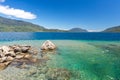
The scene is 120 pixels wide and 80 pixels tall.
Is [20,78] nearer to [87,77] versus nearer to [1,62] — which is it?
[87,77]

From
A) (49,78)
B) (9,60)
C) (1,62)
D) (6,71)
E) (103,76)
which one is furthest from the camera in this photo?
(9,60)

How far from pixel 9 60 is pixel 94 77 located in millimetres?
19591

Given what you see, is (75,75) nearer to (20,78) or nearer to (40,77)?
(40,77)

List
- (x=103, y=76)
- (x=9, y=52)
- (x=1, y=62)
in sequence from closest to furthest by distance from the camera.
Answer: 1. (x=103, y=76)
2. (x=1, y=62)
3. (x=9, y=52)

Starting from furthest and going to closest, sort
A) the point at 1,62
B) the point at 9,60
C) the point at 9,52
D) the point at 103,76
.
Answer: the point at 9,52, the point at 9,60, the point at 1,62, the point at 103,76

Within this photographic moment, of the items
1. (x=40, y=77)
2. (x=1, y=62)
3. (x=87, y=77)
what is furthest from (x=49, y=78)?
(x=1, y=62)

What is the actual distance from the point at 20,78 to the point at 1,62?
39.0 feet

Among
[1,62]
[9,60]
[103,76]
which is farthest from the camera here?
[9,60]

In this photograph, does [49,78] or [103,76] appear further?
[103,76]

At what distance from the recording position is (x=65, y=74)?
2248 centimetres

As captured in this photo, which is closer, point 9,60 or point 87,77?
point 87,77

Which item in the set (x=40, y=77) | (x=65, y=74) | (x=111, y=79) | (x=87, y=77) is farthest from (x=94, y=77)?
(x=40, y=77)

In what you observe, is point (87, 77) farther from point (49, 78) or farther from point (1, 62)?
point (1, 62)

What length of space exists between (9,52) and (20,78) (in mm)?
17244
